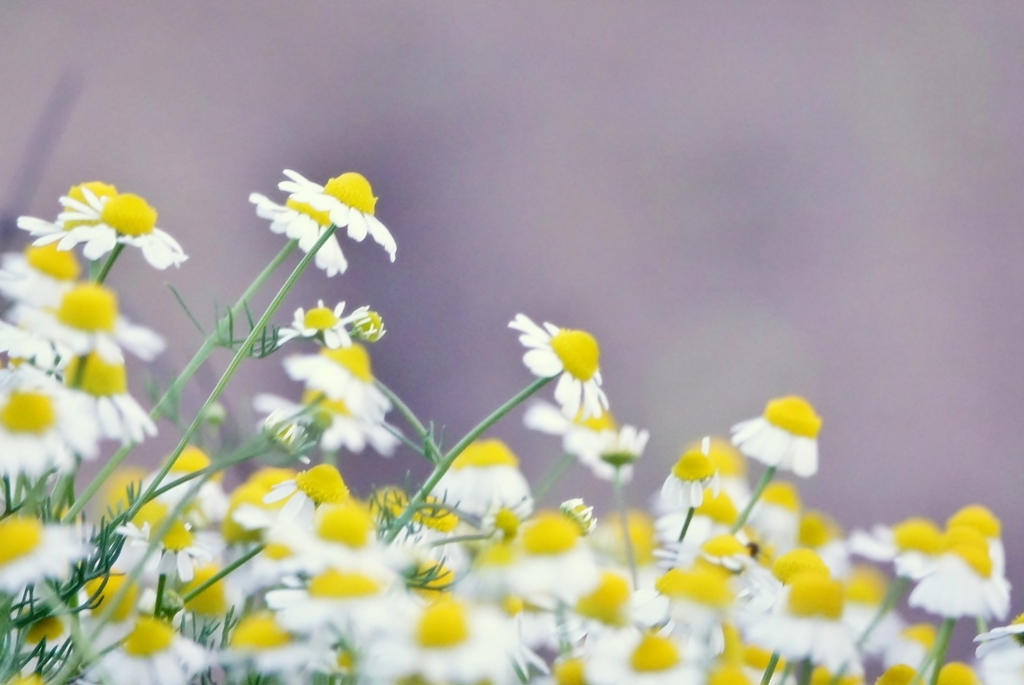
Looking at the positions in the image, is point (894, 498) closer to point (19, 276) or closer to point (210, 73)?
point (210, 73)

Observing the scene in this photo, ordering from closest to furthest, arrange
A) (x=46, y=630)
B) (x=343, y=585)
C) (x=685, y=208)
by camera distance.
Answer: (x=343, y=585), (x=46, y=630), (x=685, y=208)

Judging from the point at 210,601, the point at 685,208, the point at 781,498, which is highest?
the point at 685,208

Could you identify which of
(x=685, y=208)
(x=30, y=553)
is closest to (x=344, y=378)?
(x=30, y=553)

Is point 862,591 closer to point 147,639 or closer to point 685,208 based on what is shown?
point 147,639

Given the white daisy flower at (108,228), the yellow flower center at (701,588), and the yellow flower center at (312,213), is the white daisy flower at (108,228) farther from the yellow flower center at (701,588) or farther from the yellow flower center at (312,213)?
the yellow flower center at (701,588)

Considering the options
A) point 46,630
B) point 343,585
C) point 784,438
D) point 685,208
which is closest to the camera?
point 343,585

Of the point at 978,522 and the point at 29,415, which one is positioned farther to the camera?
the point at 978,522

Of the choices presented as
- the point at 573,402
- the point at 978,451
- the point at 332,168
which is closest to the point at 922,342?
the point at 978,451

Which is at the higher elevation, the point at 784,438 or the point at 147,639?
the point at 784,438
